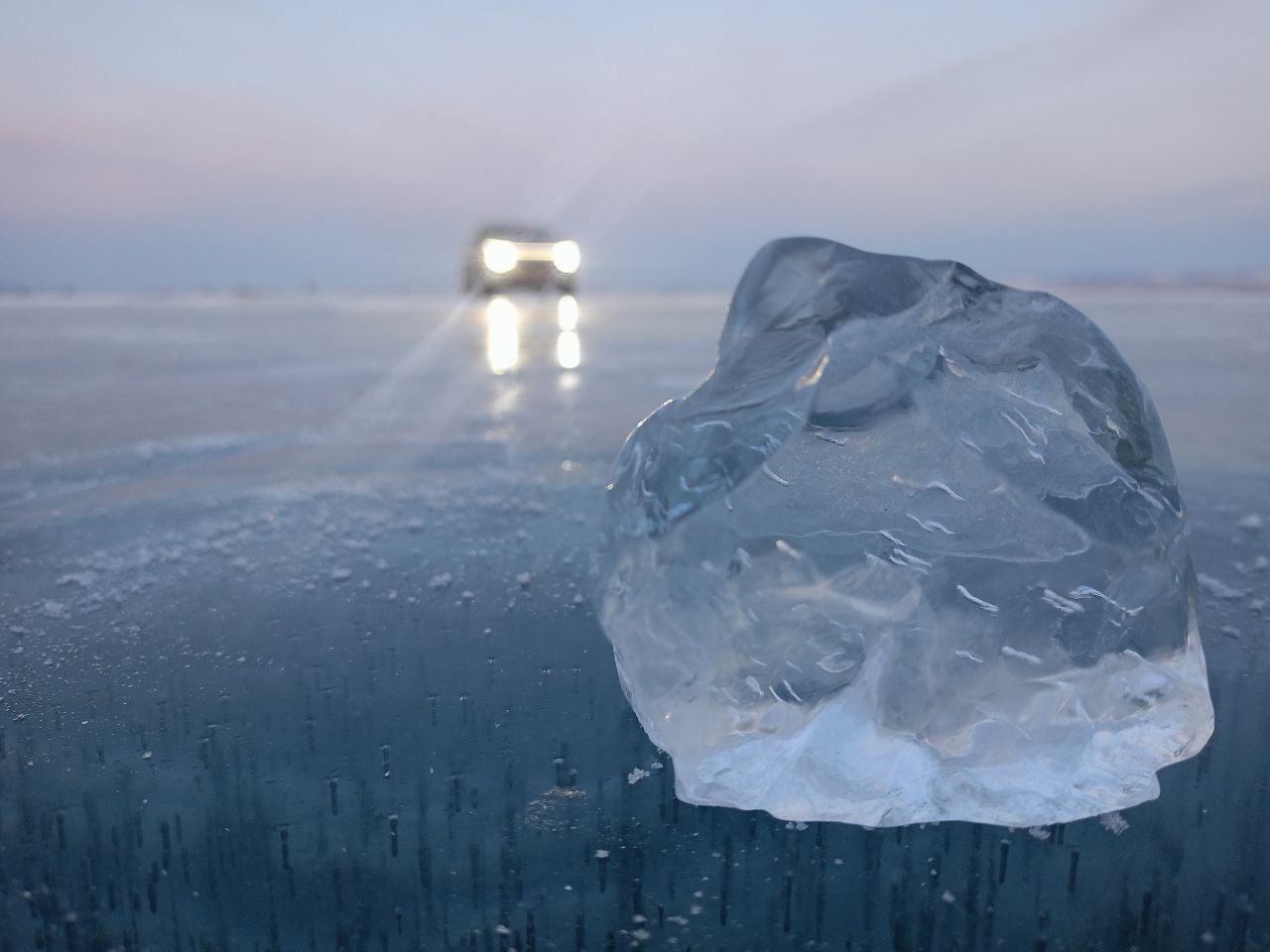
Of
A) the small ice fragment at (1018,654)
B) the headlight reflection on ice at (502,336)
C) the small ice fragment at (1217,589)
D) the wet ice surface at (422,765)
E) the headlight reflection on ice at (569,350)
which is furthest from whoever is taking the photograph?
the headlight reflection on ice at (502,336)

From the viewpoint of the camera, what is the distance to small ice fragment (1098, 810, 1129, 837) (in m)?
1.71

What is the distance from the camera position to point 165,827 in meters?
1.74

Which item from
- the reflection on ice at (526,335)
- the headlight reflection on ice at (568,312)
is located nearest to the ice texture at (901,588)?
the reflection on ice at (526,335)

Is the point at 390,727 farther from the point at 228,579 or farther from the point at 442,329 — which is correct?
the point at 442,329

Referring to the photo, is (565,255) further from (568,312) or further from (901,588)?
(901,588)

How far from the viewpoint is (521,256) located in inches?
747

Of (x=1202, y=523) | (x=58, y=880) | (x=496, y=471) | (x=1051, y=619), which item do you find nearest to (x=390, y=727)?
(x=58, y=880)

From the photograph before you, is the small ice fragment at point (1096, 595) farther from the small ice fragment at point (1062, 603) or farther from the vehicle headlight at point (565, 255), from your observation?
the vehicle headlight at point (565, 255)

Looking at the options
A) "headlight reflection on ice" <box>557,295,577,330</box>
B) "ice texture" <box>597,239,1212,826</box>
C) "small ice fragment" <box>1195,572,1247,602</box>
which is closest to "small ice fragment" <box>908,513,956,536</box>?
"ice texture" <box>597,239,1212,826</box>

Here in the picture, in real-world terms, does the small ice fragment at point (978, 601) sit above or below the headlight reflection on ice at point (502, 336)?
below

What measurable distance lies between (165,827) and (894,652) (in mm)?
1395

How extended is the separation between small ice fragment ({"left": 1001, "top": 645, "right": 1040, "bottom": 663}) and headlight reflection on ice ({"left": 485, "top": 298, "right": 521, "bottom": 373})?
21.1 feet

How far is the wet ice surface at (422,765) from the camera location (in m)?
1.52

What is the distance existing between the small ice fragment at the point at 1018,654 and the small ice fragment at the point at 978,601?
7 centimetres
